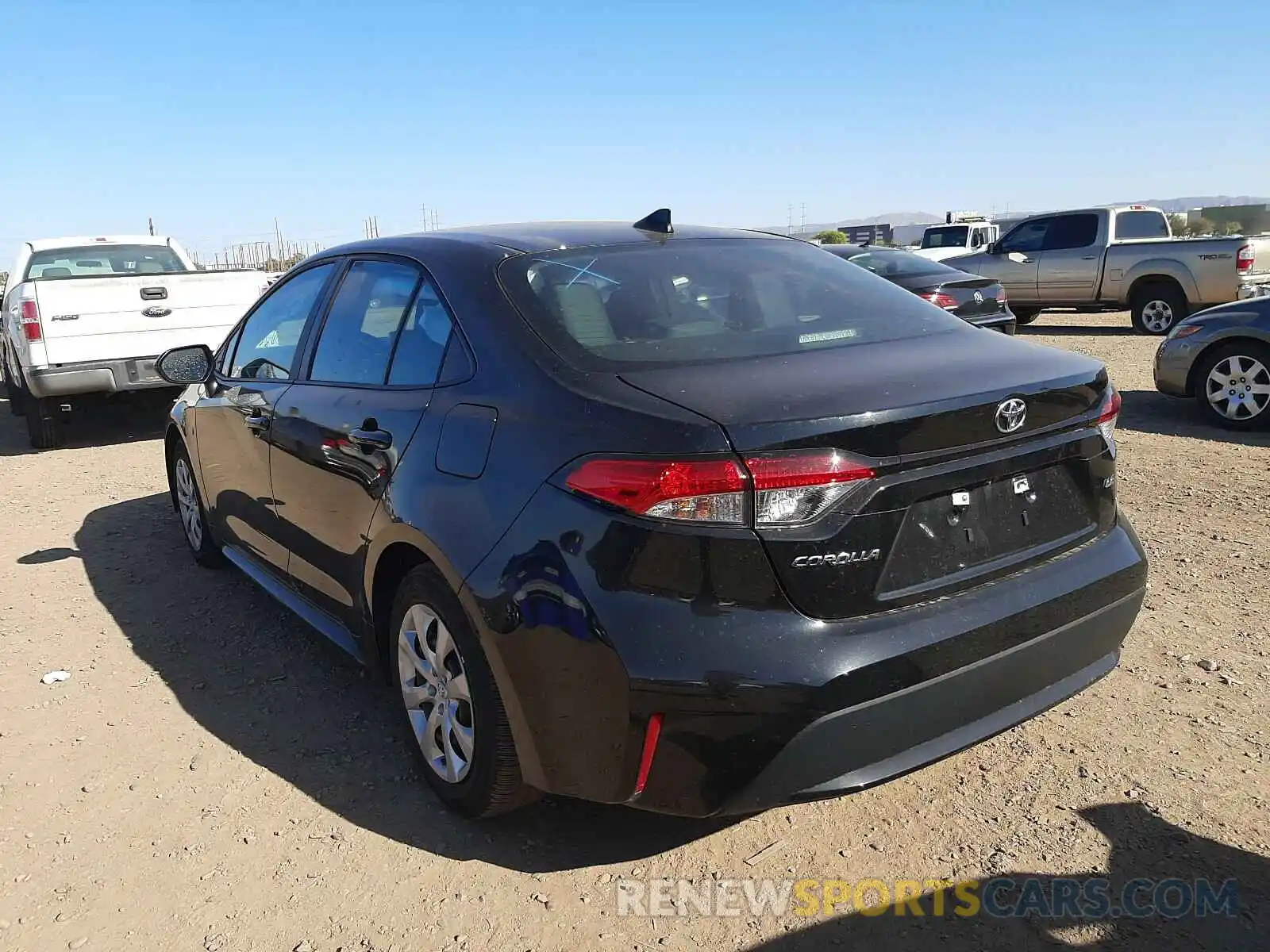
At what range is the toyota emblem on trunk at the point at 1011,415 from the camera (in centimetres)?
247

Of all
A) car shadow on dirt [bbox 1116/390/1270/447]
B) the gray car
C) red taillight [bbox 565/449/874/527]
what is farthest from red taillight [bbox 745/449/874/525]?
the gray car

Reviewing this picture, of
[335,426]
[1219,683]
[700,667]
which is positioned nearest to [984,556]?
[700,667]

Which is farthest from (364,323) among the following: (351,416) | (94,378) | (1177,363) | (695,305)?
(1177,363)

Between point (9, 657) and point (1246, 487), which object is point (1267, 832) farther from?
point (9, 657)

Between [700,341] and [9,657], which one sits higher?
[700,341]

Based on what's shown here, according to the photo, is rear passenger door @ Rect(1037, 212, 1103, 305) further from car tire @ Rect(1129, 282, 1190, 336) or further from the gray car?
the gray car

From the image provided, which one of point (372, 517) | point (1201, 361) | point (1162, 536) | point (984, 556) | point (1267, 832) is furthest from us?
point (1201, 361)

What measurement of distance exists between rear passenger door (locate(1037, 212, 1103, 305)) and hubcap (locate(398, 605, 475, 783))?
14.4m

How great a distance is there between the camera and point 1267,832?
2.72 meters

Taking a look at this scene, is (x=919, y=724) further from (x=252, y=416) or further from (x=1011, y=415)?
(x=252, y=416)

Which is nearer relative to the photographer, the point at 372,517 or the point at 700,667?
the point at 700,667

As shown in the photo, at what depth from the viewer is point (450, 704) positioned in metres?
2.90

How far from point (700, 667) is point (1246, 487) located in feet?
17.0

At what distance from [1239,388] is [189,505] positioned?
24.0ft
